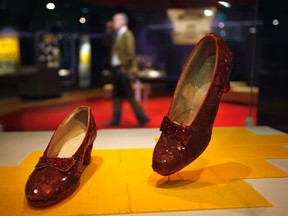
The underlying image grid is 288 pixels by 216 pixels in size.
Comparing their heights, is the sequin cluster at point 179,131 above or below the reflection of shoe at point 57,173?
above

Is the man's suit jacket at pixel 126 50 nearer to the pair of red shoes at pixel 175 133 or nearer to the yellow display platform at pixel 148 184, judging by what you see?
the yellow display platform at pixel 148 184

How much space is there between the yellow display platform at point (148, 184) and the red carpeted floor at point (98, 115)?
1.70 meters

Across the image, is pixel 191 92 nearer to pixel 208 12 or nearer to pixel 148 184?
pixel 148 184

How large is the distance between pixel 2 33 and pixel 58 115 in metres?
1.81

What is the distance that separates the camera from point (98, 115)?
3.56 m

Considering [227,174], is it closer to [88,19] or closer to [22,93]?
[88,19]

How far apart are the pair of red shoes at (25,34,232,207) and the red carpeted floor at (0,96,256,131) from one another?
1.86m

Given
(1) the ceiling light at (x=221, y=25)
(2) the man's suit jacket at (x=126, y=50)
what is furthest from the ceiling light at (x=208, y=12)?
(2) the man's suit jacket at (x=126, y=50)

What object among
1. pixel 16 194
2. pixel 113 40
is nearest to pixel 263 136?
pixel 16 194

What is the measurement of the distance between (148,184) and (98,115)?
8.42 feet

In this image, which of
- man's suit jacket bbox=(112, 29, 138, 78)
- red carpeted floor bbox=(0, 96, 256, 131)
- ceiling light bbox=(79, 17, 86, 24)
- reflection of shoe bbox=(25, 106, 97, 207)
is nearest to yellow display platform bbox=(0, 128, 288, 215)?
reflection of shoe bbox=(25, 106, 97, 207)

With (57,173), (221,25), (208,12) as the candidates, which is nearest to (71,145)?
(57,173)

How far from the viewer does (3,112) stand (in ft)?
12.5

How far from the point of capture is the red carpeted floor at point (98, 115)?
3227 mm
